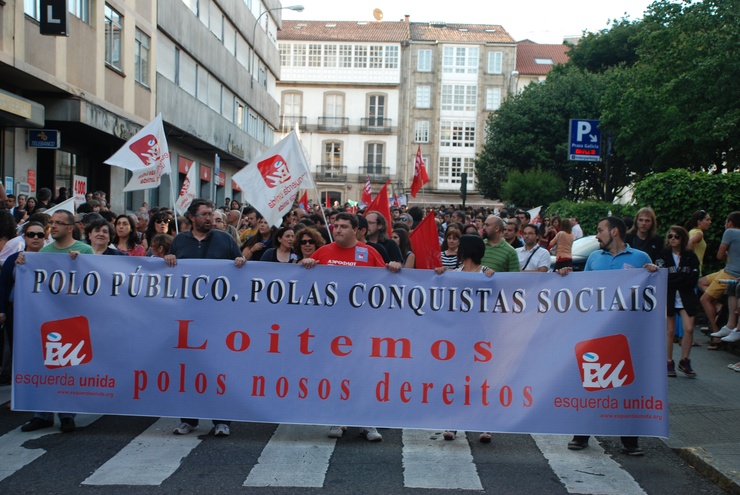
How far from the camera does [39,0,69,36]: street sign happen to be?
1752 cm

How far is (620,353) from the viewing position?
6.59 m

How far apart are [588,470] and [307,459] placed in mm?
1953

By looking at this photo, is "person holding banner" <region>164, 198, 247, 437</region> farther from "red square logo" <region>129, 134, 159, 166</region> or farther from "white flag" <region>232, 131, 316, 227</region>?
"red square logo" <region>129, 134, 159, 166</region>

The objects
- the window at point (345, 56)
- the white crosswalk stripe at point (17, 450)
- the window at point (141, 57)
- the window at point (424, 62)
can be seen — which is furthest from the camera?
the window at point (424, 62)

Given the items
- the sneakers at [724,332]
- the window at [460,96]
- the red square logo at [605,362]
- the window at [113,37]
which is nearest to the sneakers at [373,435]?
the red square logo at [605,362]

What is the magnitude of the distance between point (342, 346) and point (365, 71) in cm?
6864

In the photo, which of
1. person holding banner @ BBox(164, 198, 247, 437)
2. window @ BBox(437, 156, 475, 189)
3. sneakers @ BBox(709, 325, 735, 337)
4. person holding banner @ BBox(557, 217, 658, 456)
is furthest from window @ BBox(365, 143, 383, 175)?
person holding banner @ BBox(164, 198, 247, 437)

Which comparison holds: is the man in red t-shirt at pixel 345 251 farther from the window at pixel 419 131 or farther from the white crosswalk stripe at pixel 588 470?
the window at pixel 419 131

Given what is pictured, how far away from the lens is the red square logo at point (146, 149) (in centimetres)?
1129

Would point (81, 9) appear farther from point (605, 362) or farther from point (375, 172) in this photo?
point (375, 172)

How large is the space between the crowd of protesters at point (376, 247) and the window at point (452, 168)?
61.9 meters

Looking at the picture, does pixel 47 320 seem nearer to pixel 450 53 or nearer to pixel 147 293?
pixel 147 293

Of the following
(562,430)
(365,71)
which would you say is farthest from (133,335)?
(365,71)

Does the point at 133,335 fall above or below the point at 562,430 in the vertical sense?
above
